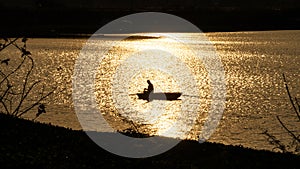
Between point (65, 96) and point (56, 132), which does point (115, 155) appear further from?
point (65, 96)

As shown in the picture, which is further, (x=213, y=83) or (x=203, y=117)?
(x=213, y=83)

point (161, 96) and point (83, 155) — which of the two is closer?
point (83, 155)

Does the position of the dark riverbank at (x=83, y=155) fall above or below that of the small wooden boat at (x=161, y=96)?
above

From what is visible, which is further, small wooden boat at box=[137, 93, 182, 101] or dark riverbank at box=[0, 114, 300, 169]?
small wooden boat at box=[137, 93, 182, 101]

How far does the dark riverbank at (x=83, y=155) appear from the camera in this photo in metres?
10.7

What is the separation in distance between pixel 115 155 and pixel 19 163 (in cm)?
186

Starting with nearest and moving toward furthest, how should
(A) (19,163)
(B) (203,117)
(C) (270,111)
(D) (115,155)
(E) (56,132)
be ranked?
1. (A) (19,163)
2. (D) (115,155)
3. (E) (56,132)
4. (B) (203,117)
5. (C) (270,111)

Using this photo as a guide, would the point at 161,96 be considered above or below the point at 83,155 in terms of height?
below

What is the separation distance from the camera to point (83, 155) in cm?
1134

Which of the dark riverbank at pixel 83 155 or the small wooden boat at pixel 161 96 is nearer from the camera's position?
the dark riverbank at pixel 83 155

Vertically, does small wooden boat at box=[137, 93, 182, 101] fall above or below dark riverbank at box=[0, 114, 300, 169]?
below

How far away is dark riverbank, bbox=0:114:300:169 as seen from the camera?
10719 millimetres

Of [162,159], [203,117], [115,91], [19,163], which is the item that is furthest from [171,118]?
[19,163]

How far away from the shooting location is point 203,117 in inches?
1049
